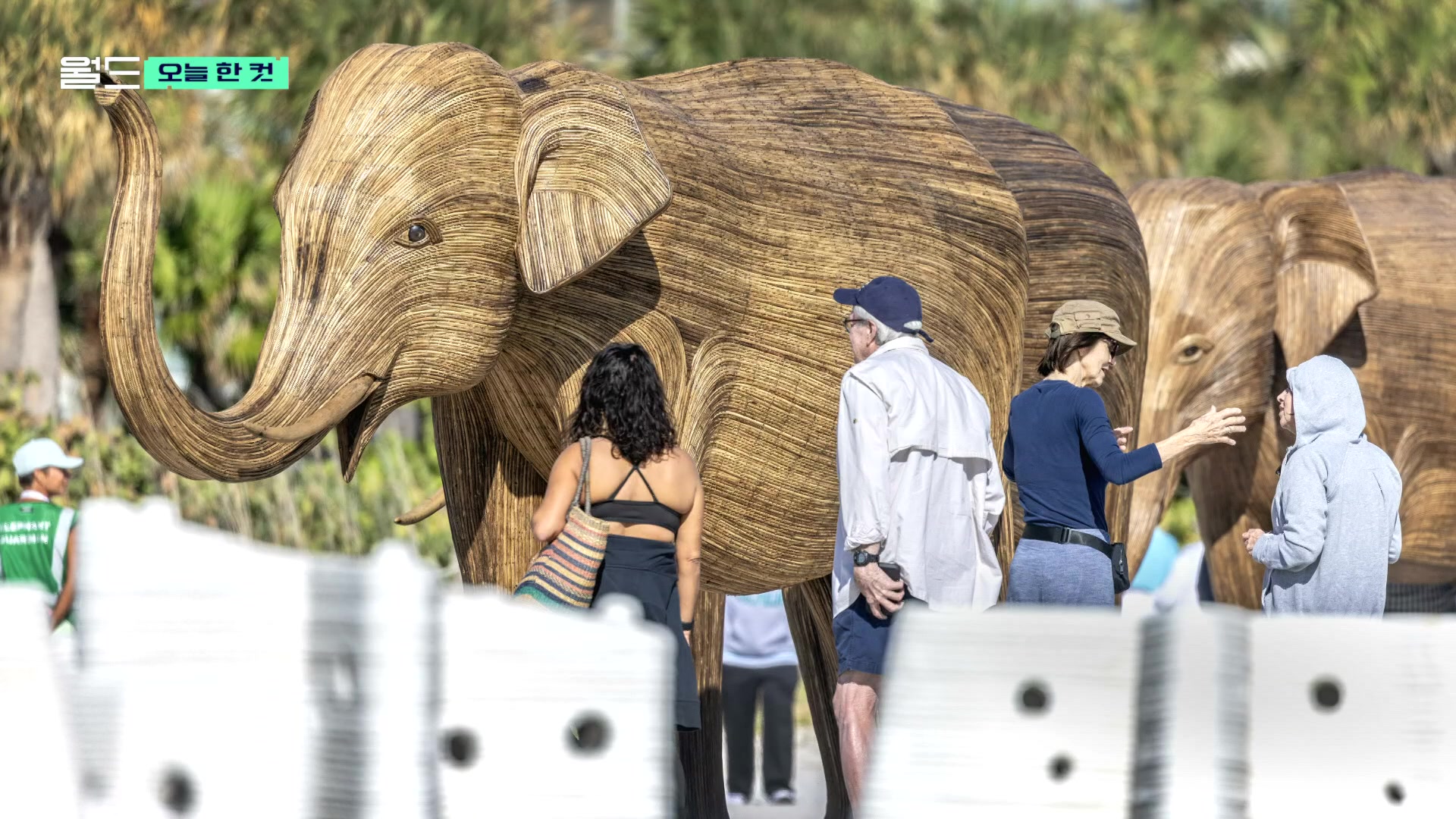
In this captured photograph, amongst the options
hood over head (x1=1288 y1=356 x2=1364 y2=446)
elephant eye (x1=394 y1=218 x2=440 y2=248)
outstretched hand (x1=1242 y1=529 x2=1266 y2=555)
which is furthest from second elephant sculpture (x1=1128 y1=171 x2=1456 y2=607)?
elephant eye (x1=394 y1=218 x2=440 y2=248)

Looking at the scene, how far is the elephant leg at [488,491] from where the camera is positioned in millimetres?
6645

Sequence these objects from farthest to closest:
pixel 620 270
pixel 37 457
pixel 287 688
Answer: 1. pixel 37 457
2. pixel 620 270
3. pixel 287 688

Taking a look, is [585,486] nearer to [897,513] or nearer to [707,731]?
[897,513]

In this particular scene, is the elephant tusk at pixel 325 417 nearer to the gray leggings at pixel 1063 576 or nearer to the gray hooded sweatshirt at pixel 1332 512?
the gray leggings at pixel 1063 576

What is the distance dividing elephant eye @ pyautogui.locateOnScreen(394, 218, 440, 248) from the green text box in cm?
98

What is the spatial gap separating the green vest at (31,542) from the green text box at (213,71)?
271 centimetres

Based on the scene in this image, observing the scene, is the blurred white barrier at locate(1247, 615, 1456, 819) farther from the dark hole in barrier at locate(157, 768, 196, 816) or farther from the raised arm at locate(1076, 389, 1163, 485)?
the dark hole in barrier at locate(157, 768, 196, 816)

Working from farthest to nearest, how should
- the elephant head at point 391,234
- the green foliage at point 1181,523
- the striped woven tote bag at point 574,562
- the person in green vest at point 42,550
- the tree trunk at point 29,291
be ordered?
the tree trunk at point 29,291 < the green foliage at point 1181,523 < the person in green vest at point 42,550 < the striped woven tote bag at point 574,562 < the elephant head at point 391,234

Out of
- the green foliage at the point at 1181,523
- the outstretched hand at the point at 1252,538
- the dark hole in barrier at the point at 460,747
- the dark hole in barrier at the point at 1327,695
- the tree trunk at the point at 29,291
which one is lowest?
the dark hole in barrier at the point at 460,747

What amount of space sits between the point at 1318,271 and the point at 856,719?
4.58 meters

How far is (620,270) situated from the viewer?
630 cm

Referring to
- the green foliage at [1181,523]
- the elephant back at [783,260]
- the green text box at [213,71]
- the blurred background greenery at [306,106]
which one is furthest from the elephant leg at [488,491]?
the green foliage at [1181,523]

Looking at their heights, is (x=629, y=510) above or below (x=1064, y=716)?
above

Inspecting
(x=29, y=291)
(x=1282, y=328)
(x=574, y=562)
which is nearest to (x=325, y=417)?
(x=574, y=562)
